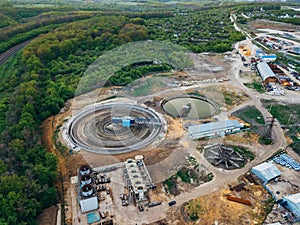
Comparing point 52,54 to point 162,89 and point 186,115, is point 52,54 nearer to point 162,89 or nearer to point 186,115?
point 162,89

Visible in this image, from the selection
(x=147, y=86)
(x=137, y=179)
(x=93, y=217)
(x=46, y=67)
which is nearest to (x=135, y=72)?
(x=147, y=86)

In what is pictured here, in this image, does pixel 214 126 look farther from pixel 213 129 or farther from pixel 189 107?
pixel 189 107

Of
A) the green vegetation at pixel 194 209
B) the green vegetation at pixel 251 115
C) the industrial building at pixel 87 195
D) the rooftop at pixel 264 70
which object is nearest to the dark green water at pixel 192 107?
the green vegetation at pixel 251 115

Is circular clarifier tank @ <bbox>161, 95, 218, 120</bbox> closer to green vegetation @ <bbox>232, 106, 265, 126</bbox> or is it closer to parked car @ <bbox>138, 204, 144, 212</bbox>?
green vegetation @ <bbox>232, 106, 265, 126</bbox>

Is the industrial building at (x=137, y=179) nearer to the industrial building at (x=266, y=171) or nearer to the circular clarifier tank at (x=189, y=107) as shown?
the industrial building at (x=266, y=171)

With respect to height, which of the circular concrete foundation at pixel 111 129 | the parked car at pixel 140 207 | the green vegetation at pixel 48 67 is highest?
the green vegetation at pixel 48 67

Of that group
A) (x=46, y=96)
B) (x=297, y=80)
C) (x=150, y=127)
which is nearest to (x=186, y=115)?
(x=150, y=127)
